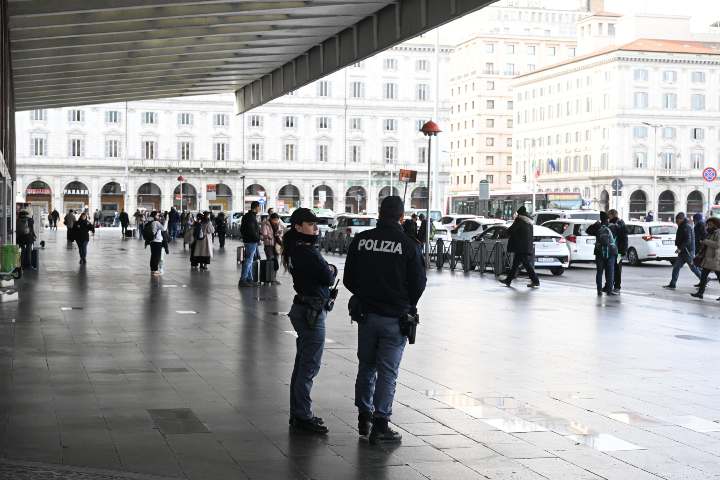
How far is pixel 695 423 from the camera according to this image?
859 cm

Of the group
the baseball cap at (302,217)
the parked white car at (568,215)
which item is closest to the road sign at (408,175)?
the parked white car at (568,215)

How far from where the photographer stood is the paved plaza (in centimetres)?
700

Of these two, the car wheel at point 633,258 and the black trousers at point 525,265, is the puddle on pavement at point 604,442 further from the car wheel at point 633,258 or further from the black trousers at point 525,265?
the car wheel at point 633,258

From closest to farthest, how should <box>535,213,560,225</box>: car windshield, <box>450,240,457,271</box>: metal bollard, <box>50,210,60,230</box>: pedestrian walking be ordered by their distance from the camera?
<box>450,240,457,271</box>: metal bollard → <box>535,213,560,225</box>: car windshield → <box>50,210,60,230</box>: pedestrian walking

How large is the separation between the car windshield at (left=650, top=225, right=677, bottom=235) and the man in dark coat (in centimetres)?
1288

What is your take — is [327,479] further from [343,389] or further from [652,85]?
[652,85]

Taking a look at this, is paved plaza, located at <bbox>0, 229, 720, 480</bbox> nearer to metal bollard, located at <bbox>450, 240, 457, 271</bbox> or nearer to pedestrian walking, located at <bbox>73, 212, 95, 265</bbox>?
metal bollard, located at <bbox>450, 240, 457, 271</bbox>

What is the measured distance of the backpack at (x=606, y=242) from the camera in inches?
876

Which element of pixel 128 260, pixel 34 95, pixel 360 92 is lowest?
pixel 128 260

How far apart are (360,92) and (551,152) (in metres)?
29.5

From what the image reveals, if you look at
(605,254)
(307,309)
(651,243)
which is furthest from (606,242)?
(307,309)

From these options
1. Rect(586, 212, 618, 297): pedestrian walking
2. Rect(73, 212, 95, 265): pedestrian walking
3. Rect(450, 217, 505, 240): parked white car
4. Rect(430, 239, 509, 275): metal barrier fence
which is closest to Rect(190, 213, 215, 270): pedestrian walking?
Rect(73, 212, 95, 265): pedestrian walking

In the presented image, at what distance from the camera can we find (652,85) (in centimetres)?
11612

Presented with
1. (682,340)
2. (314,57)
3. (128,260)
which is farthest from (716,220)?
(128,260)
